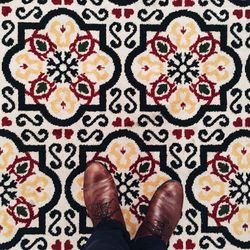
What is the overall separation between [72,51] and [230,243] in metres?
0.66

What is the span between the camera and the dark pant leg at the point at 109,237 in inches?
42.9

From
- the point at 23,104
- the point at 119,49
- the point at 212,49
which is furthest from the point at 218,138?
the point at 23,104

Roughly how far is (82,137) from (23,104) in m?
0.18

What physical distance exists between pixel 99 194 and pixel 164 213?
0.18 metres

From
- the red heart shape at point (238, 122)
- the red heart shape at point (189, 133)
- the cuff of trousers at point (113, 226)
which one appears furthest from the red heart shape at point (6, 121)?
the red heart shape at point (238, 122)

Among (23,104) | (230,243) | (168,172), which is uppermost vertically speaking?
(23,104)

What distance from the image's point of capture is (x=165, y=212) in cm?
123

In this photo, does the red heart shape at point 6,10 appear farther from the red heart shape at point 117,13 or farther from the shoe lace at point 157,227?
the shoe lace at point 157,227

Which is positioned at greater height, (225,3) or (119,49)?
(225,3)

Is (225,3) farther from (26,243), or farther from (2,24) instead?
(26,243)

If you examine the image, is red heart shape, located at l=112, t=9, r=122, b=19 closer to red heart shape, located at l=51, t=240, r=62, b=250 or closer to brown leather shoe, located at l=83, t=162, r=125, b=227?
brown leather shoe, located at l=83, t=162, r=125, b=227

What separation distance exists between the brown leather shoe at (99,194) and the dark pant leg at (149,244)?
0.06 metres

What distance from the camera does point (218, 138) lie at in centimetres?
125

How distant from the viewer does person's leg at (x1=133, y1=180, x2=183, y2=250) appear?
1.22 metres
